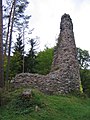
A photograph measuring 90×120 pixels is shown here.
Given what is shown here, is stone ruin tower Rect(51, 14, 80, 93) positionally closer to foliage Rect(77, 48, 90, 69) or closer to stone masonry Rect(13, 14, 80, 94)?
stone masonry Rect(13, 14, 80, 94)

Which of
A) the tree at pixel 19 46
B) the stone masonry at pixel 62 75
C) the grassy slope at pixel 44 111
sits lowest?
the grassy slope at pixel 44 111

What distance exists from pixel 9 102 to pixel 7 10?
13.6 metres

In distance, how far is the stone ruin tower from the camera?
655 inches

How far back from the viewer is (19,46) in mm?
39438

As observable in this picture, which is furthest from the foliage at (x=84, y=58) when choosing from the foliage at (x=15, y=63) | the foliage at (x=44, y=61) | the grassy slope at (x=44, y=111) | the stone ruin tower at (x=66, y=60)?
the grassy slope at (x=44, y=111)

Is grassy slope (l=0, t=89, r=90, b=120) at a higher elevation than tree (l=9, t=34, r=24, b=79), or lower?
lower

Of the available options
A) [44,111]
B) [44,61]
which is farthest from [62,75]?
[44,61]

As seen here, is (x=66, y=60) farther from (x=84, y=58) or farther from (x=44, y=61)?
(x=84, y=58)

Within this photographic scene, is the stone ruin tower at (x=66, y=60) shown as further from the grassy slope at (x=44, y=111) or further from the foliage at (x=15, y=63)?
the foliage at (x=15, y=63)

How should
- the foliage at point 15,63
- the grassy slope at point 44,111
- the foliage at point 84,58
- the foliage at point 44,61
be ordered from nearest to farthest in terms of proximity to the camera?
→ the grassy slope at point 44,111 → the foliage at point 15,63 → the foliage at point 44,61 → the foliage at point 84,58

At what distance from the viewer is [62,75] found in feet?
54.7

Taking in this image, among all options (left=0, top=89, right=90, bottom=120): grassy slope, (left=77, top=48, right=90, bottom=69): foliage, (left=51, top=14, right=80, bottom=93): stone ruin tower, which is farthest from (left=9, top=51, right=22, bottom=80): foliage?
(left=0, top=89, right=90, bottom=120): grassy slope

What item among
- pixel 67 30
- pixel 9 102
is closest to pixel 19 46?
pixel 67 30

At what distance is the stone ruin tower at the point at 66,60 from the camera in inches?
655
